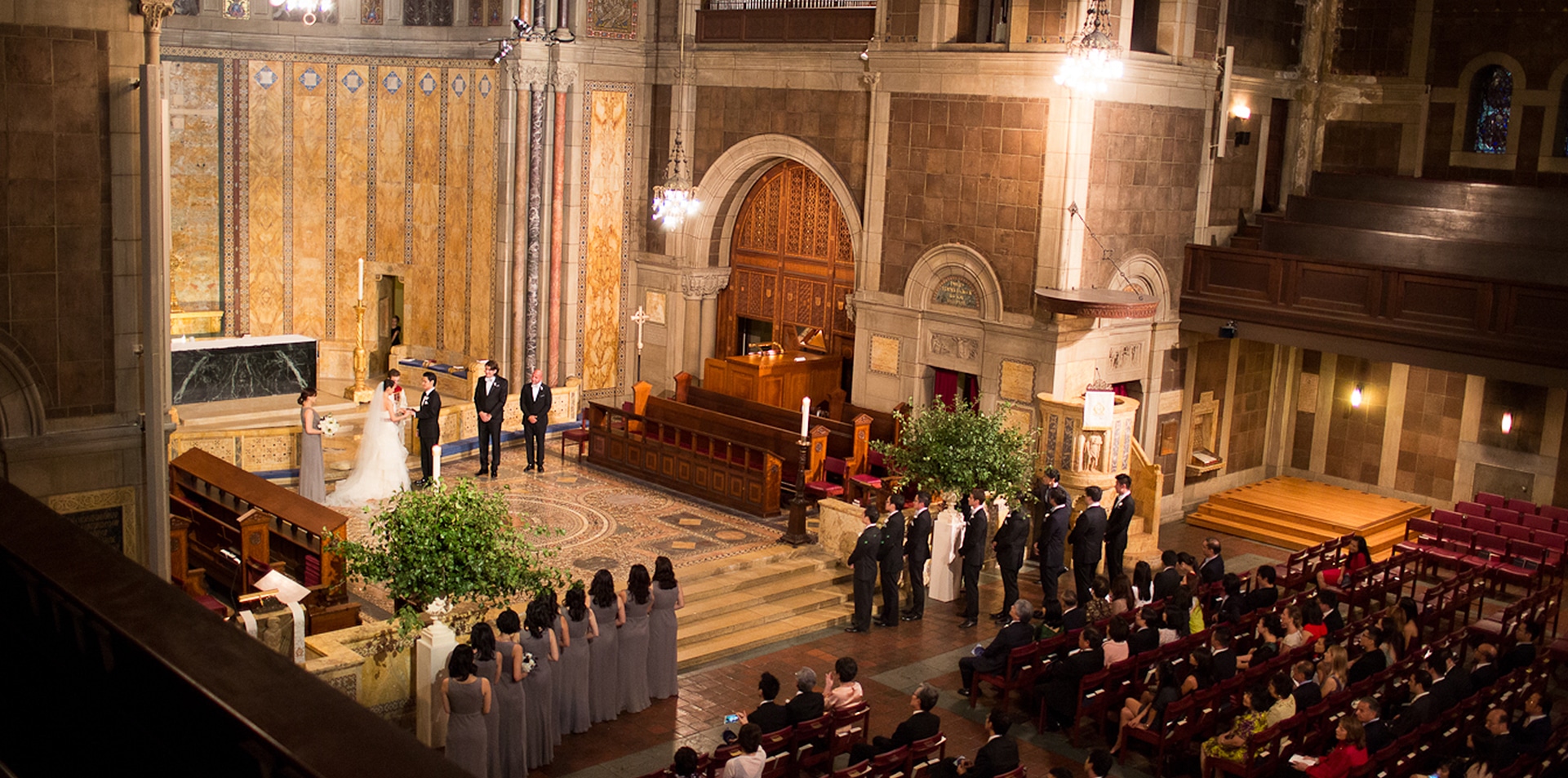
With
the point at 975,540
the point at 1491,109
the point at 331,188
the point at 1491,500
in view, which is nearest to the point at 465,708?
the point at 975,540

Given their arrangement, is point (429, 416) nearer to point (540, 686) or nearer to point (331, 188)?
point (331, 188)

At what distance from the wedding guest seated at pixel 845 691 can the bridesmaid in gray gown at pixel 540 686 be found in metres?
2.02

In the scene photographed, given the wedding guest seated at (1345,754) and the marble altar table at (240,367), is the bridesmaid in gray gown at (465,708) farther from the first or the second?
the marble altar table at (240,367)

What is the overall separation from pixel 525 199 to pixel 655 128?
2432 millimetres

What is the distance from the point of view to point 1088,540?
14.8 metres

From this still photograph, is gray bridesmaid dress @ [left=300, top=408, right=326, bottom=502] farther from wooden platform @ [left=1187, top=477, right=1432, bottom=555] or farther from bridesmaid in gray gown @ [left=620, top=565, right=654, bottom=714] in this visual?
wooden platform @ [left=1187, top=477, right=1432, bottom=555]

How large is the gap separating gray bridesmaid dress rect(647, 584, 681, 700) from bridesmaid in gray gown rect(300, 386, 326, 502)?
642 cm

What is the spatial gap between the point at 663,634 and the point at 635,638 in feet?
1.41

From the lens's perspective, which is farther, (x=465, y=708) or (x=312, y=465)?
(x=312, y=465)

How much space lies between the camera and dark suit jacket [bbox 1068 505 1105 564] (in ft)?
Result: 48.1

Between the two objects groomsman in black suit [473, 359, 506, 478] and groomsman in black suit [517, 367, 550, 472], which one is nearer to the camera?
groomsman in black suit [473, 359, 506, 478]

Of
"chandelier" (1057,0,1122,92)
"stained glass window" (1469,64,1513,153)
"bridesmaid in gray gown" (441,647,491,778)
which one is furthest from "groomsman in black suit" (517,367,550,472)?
"stained glass window" (1469,64,1513,153)

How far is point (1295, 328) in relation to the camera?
18.0 meters

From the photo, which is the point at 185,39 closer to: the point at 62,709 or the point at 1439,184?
the point at 1439,184
